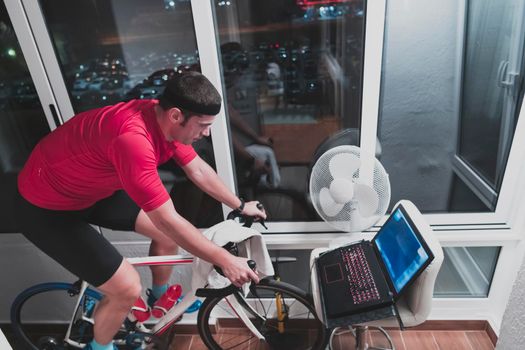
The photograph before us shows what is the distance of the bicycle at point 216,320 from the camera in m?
1.48

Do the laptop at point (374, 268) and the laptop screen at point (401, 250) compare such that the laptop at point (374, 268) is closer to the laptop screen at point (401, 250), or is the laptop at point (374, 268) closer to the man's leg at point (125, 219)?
the laptop screen at point (401, 250)

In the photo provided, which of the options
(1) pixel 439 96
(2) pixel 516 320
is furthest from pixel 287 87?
(2) pixel 516 320

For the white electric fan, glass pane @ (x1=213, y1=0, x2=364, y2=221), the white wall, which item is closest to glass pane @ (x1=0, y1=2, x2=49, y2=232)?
glass pane @ (x1=213, y1=0, x2=364, y2=221)

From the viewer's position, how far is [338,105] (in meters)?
1.63

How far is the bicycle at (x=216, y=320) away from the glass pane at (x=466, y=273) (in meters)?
0.78

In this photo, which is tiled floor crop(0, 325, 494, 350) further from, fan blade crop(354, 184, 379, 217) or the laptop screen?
fan blade crop(354, 184, 379, 217)

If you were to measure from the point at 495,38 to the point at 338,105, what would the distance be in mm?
780

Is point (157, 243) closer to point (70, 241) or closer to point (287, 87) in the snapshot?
point (70, 241)

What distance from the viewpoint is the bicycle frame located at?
4.63ft

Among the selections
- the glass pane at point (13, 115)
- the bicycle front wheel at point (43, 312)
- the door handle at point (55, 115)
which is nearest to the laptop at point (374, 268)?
the bicycle front wheel at point (43, 312)

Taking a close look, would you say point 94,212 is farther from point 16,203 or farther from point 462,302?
point 462,302

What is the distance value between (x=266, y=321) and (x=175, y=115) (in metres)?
1.11

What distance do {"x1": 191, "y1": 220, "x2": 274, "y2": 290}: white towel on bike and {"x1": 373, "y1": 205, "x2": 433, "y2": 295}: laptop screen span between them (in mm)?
461

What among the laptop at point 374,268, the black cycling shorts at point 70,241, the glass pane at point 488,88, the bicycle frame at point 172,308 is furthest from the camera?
the glass pane at point 488,88
